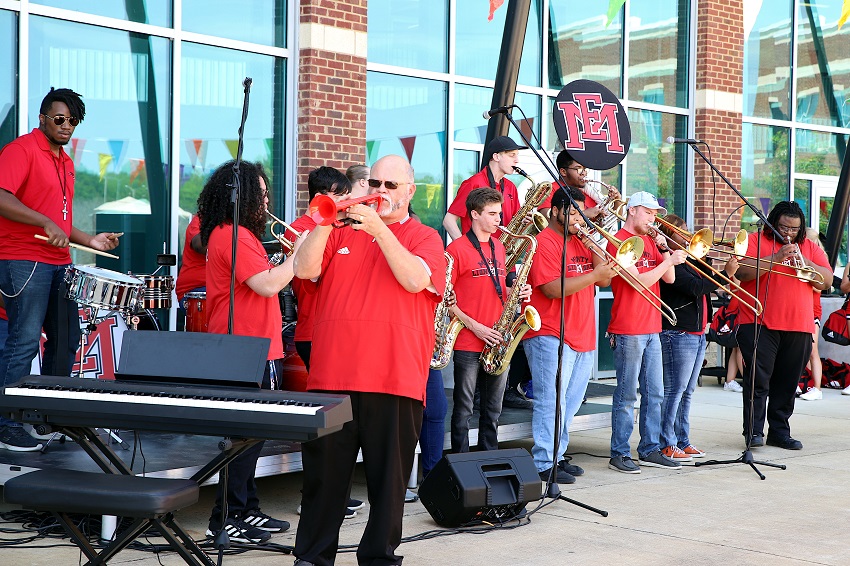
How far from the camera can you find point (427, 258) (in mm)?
4535

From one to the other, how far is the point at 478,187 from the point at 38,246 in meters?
3.12

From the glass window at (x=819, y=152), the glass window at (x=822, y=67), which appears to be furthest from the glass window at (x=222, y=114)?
the glass window at (x=822, y=67)

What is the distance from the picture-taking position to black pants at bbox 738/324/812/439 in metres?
8.52

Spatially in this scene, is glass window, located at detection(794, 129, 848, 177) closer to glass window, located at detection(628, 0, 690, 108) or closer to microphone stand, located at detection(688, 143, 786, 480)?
glass window, located at detection(628, 0, 690, 108)

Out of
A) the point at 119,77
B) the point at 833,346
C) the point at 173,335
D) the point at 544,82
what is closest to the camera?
the point at 173,335

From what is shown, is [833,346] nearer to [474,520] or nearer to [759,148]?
[759,148]

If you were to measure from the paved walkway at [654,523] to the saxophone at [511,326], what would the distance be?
38.5 inches

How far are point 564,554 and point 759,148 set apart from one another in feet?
34.8

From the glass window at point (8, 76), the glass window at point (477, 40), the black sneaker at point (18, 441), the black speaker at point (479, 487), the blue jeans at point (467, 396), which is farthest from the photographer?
the glass window at point (477, 40)

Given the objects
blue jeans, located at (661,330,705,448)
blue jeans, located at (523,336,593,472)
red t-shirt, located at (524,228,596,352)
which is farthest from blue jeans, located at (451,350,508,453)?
blue jeans, located at (661,330,705,448)

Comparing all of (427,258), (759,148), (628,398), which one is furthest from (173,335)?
(759,148)

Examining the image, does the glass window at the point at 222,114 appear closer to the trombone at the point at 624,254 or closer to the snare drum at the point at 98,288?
the snare drum at the point at 98,288

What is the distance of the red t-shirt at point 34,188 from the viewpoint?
5938 mm

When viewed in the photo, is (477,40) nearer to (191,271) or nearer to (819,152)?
(191,271)
